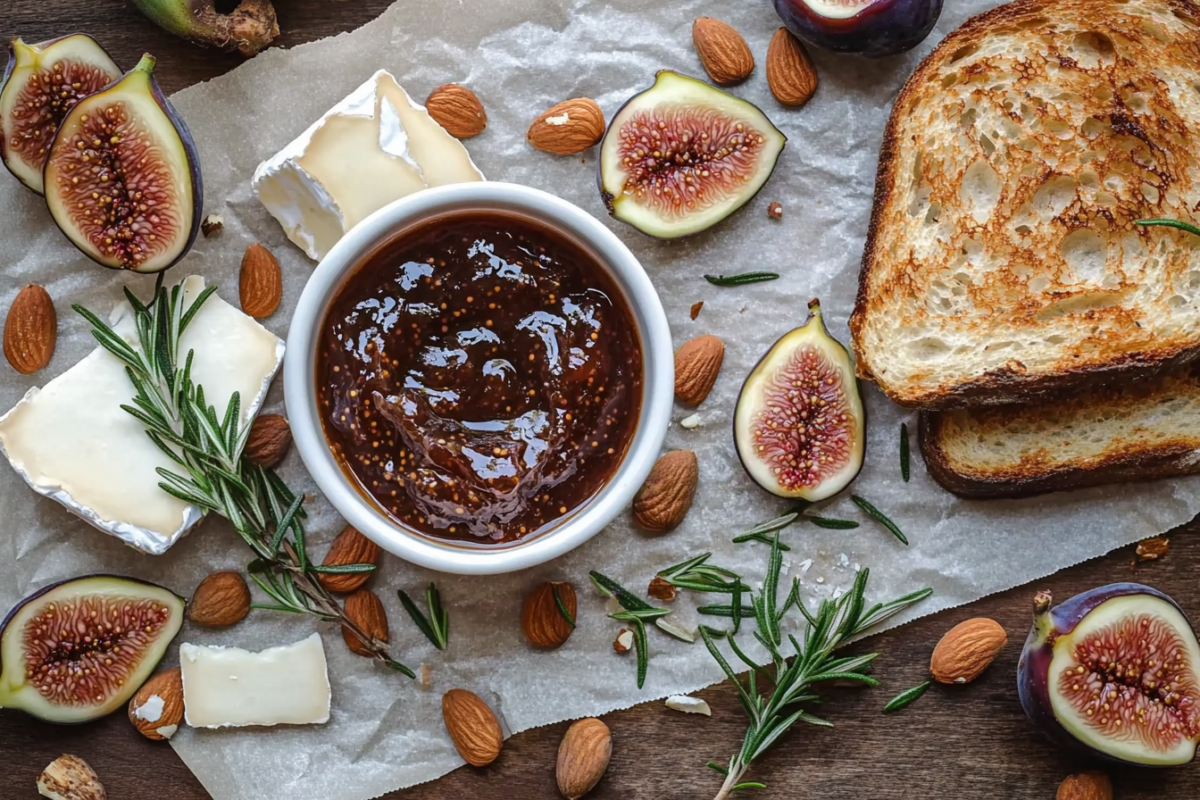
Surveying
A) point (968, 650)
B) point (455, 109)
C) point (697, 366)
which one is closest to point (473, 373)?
point (697, 366)

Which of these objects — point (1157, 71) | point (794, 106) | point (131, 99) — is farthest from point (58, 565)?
point (1157, 71)

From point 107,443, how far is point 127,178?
1.64 feet

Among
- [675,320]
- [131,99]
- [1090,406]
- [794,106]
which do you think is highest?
[131,99]

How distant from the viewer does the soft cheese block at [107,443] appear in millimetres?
1787

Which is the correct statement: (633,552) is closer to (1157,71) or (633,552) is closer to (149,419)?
(149,419)

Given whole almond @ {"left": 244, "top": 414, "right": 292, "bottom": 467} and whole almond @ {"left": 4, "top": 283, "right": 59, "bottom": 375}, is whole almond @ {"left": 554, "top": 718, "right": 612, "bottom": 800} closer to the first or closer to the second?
whole almond @ {"left": 244, "top": 414, "right": 292, "bottom": 467}

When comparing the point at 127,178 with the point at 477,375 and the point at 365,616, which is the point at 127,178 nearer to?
the point at 477,375

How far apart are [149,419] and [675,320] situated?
40.0 inches

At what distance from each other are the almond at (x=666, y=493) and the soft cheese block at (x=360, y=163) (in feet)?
2.22

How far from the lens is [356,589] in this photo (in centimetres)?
190

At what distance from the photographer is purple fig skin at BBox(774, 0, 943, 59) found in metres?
1.76

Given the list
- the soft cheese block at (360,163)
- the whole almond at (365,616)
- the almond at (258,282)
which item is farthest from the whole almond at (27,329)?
the whole almond at (365,616)

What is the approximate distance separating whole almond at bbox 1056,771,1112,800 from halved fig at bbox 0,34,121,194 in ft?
7.63

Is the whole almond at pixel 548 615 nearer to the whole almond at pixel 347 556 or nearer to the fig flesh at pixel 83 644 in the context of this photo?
the whole almond at pixel 347 556
